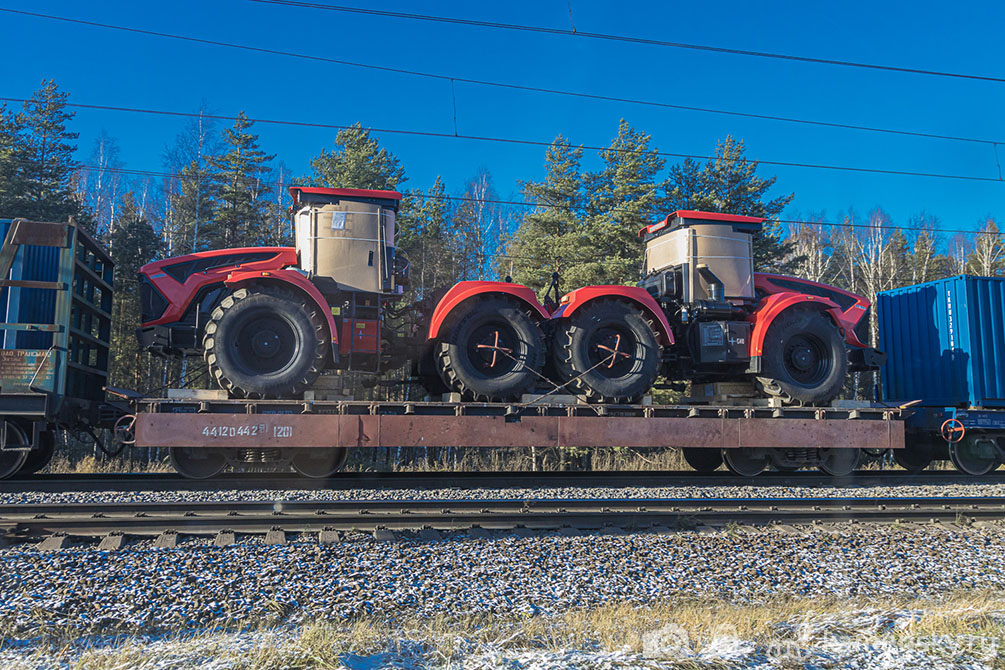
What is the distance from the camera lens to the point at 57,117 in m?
23.0

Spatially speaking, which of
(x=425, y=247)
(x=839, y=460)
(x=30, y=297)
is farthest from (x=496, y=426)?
(x=425, y=247)

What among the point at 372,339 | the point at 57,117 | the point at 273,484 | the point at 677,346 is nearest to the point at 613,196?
the point at 677,346

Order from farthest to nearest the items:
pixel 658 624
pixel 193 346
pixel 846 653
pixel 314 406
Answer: pixel 193 346 → pixel 314 406 → pixel 658 624 → pixel 846 653

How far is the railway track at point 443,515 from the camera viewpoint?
551 cm

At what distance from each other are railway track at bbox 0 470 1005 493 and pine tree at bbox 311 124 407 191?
14.9 meters

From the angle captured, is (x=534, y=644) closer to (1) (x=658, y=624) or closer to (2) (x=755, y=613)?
(1) (x=658, y=624)

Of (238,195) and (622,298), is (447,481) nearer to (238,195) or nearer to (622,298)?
(622,298)

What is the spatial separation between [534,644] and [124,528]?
3804 millimetres

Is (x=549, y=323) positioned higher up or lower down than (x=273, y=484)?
higher up

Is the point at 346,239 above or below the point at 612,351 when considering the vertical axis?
above

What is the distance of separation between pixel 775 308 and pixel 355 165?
652 inches

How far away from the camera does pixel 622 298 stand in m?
9.32

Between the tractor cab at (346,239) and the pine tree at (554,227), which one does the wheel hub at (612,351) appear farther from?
the pine tree at (554,227)

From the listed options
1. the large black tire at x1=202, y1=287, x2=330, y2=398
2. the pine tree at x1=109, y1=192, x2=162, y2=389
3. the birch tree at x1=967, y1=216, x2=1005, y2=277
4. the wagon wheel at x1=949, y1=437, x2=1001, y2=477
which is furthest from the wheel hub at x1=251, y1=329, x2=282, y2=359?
the birch tree at x1=967, y1=216, x2=1005, y2=277
